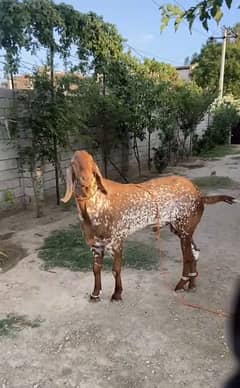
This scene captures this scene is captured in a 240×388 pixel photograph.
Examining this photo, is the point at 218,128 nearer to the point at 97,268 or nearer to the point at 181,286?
the point at 181,286

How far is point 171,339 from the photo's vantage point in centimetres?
244

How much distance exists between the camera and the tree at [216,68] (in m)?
21.1

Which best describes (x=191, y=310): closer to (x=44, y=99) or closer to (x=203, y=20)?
(x=203, y=20)

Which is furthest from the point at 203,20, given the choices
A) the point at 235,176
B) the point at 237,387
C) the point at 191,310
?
the point at 235,176

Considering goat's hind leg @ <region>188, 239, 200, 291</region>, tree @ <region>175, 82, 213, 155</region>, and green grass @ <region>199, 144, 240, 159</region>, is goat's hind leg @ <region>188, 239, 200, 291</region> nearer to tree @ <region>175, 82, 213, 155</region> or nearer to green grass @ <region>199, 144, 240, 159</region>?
tree @ <region>175, 82, 213, 155</region>

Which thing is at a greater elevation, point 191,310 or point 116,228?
point 116,228

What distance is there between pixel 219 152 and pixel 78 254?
9.84 m

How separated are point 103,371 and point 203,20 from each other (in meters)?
2.27

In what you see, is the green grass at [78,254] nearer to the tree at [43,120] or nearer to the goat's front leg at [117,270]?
the goat's front leg at [117,270]

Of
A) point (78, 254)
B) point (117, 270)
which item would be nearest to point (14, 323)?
point (117, 270)

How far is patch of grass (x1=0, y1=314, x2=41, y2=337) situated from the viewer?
254 centimetres

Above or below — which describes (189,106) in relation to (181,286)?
above

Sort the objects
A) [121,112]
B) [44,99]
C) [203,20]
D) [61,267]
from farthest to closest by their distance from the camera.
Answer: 1. [121,112]
2. [44,99]
3. [61,267]
4. [203,20]

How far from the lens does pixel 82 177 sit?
2531 millimetres
